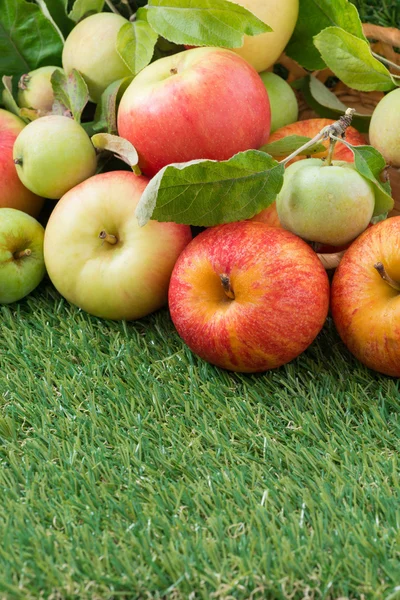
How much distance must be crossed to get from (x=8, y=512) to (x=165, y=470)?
0.59ft

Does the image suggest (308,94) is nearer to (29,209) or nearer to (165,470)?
(29,209)

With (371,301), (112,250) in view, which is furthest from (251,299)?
(112,250)

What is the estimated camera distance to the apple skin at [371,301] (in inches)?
36.3

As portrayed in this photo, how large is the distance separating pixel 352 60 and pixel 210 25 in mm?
226

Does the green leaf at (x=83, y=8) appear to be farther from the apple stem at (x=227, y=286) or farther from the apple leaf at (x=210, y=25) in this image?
the apple stem at (x=227, y=286)

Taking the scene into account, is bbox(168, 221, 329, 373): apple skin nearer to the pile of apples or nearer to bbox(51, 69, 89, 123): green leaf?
the pile of apples

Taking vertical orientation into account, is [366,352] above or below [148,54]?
below

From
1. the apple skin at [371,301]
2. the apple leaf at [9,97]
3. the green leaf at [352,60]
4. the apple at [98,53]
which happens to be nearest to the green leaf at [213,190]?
the apple skin at [371,301]

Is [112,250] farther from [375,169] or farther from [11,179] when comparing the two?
[375,169]

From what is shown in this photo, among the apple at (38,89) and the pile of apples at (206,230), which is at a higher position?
the apple at (38,89)

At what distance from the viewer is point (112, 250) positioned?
1.09 meters

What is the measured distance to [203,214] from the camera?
3.24 ft

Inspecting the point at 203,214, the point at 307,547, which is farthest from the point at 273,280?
the point at 307,547

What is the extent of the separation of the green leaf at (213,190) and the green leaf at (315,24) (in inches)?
13.3
